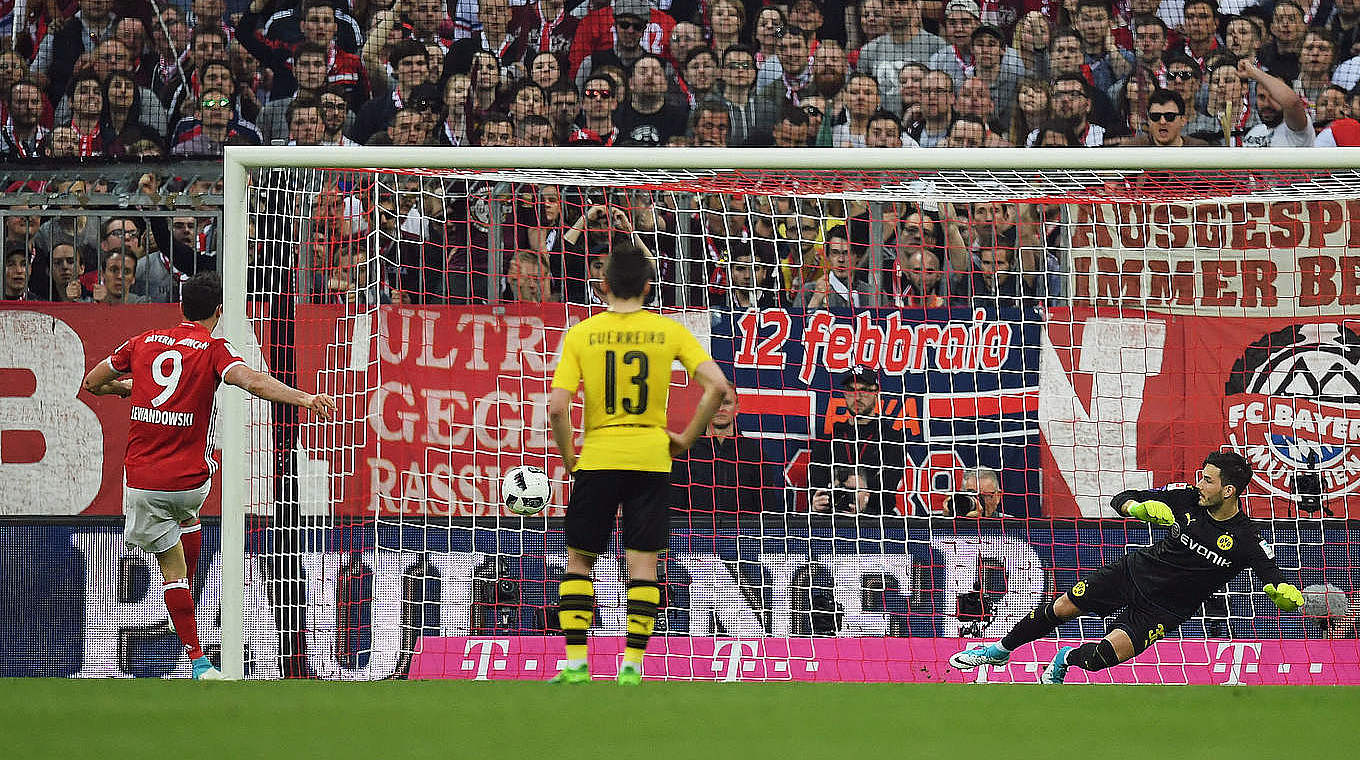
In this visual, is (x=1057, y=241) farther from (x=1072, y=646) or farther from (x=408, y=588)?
(x=408, y=588)

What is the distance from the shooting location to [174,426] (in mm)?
5652

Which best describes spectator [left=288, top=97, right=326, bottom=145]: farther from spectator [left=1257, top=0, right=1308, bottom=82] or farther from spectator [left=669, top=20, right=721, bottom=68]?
spectator [left=1257, top=0, right=1308, bottom=82]

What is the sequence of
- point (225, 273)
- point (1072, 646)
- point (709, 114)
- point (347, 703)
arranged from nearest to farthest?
Answer: 1. point (347, 703)
2. point (225, 273)
3. point (1072, 646)
4. point (709, 114)

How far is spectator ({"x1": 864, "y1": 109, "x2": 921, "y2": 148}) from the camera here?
8.82m

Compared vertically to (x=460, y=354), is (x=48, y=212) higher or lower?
higher

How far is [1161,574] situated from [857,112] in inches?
142

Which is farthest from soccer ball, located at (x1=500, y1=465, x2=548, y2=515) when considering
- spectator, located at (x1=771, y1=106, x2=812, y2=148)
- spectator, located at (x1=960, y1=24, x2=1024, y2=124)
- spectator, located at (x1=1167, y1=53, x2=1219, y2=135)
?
spectator, located at (x1=1167, y1=53, x2=1219, y2=135)

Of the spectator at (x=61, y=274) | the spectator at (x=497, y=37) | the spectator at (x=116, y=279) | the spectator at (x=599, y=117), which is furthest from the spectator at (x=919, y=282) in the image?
the spectator at (x=61, y=274)

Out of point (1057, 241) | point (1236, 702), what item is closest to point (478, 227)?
point (1057, 241)

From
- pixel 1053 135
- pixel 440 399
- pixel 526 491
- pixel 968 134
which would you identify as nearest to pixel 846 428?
pixel 440 399

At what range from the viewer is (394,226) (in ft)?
25.3

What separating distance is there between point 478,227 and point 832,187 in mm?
1850

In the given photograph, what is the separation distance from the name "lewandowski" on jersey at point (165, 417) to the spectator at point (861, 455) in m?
3.13

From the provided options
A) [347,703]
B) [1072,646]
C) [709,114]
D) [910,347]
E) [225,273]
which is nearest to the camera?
[347,703]
